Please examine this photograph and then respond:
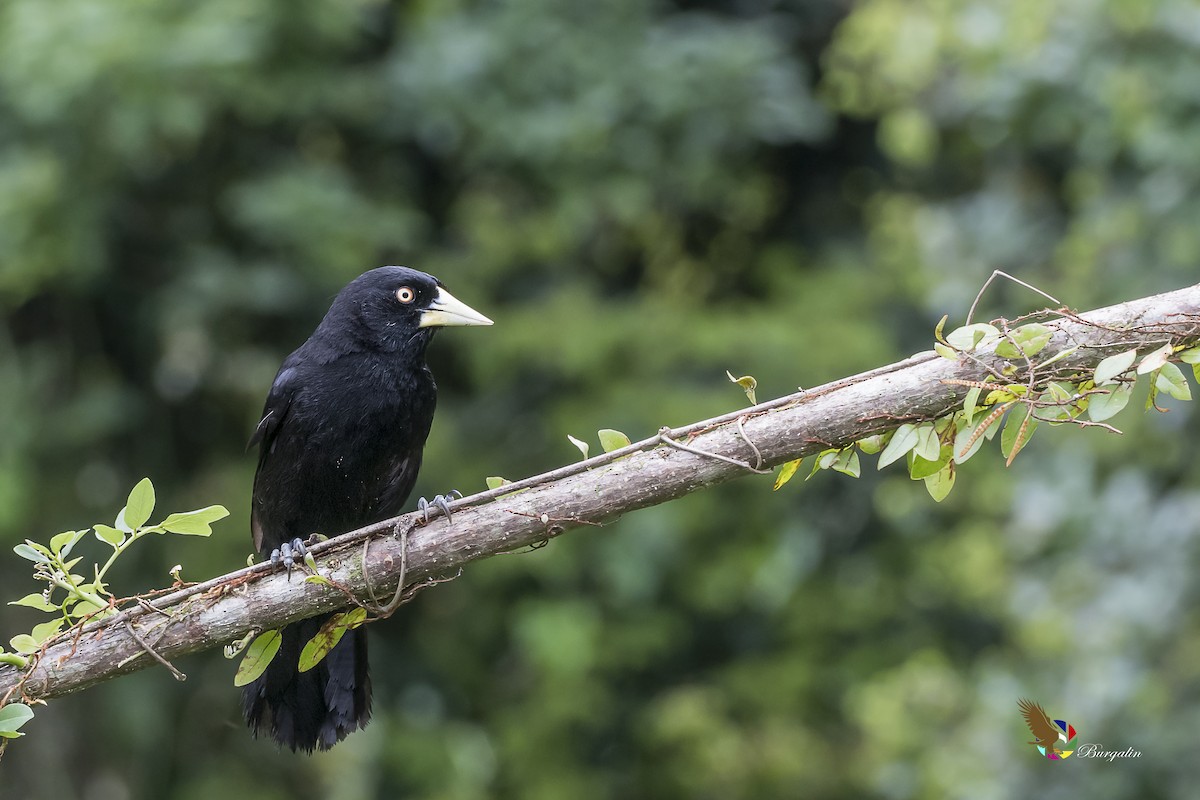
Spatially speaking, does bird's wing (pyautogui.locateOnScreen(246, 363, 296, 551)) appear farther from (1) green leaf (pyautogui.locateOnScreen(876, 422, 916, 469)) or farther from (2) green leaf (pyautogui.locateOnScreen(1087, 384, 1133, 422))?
(2) green leaf (pyautogui.locateOnScreen(1087, 384, 1133, 422))

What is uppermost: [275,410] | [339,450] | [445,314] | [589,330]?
[589,330]

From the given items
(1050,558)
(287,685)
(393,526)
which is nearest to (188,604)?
(393,526)

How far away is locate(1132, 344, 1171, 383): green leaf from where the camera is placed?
2332 mm

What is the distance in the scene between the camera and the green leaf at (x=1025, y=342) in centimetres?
246

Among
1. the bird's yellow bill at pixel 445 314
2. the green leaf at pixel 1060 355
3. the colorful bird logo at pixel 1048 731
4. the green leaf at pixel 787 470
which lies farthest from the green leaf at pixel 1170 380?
the colorful bird logo at pixel 1048 731

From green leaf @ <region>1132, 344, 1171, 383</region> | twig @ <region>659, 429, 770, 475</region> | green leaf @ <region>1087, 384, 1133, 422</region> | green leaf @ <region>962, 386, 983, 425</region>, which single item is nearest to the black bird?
twig @ <region>659, 429, 770, 475</region>

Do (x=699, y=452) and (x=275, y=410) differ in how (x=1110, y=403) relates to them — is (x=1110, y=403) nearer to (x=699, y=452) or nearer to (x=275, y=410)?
(x=699, y=452)

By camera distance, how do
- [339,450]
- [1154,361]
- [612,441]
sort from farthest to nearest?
[339,450]
[612,441]
[1154,361]

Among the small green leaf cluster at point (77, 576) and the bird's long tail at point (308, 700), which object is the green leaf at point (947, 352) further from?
the bird's long tail at point (308, 700)

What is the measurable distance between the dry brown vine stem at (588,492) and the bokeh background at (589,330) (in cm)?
272

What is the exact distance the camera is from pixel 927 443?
2523mm

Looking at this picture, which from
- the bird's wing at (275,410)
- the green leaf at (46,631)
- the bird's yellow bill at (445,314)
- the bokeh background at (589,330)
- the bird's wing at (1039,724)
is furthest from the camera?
the bokeh background at (589,330)

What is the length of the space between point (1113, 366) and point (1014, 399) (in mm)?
183

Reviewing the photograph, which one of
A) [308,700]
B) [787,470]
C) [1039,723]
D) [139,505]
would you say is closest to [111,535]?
[139,505]
